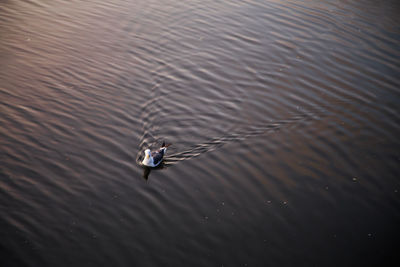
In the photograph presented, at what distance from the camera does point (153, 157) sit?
9.98 m

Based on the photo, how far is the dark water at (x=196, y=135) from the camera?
27.9ft

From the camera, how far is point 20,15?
1578 cm

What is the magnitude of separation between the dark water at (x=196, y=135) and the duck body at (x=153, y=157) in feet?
0.81

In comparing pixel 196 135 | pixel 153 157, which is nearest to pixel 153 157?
pixel 153 157

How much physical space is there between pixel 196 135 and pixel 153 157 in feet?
6.03

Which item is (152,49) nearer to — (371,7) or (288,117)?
(288,117)

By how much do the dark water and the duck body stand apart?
9.7 inches

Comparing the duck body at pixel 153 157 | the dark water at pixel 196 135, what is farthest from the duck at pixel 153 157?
the dark water at pixel 196 135

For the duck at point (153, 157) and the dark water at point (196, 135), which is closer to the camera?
the dark water at point (196, 135)

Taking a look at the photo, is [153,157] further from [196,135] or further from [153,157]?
[196,135]

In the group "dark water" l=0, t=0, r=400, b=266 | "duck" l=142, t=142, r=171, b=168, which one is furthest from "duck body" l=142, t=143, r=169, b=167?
"dark water" l=0, t=0, r=400, b=266

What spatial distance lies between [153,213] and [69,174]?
8.30ft

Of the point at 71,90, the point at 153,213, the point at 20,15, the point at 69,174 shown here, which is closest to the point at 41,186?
the point at 69,174

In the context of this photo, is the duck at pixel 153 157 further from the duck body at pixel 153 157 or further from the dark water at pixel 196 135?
the dark water at pixel 196 135
